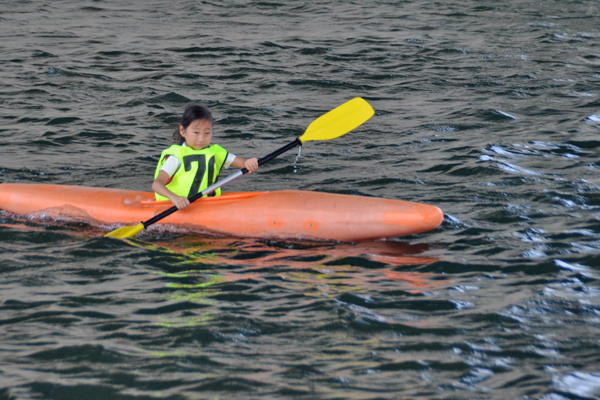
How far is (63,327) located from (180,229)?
1.35 metres

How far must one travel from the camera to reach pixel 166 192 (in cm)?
382

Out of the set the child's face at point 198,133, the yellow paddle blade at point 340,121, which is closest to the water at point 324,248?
the yellow paddle blade at point 340,121

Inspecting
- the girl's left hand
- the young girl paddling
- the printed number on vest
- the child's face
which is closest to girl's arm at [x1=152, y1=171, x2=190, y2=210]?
the young girl paddling

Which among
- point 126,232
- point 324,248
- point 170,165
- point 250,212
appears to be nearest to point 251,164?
point 250,212

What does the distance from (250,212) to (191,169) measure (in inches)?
18.6

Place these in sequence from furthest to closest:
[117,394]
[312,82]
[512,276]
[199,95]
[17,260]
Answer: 1. [312,82]
2. [199,95]
3. [17,260]
4. [512,276]
5. [117,394]

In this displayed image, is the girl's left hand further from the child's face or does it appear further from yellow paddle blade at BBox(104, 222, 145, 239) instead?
yellow paddle blade at BBox(104, 222, 145, 239)

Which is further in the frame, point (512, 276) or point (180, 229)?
point (180, 229)

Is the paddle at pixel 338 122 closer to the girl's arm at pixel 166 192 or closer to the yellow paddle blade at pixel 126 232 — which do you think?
the girl's arm at pixel 166 192

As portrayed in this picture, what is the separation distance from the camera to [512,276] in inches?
123

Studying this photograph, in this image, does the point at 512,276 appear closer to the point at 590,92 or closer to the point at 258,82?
the point at 590,92

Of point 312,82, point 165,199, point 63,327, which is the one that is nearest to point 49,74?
point 312,82

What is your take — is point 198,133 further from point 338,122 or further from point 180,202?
point 338,122

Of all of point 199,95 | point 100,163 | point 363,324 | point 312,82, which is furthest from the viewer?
point 312,82
